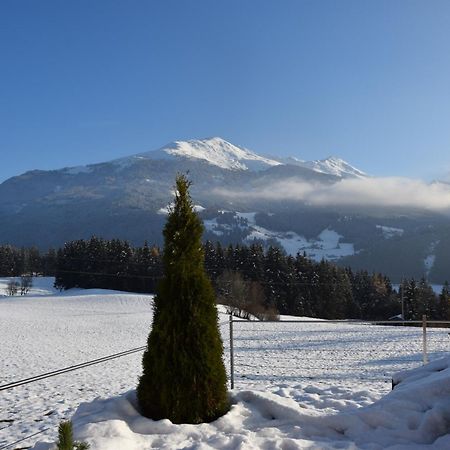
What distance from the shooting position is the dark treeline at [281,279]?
60156 millimetres

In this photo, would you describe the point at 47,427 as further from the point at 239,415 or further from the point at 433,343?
the point at 433,343

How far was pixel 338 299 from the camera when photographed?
200ft

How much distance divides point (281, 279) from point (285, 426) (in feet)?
187

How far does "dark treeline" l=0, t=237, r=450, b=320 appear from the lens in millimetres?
60156

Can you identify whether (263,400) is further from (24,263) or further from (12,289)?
(24,263)

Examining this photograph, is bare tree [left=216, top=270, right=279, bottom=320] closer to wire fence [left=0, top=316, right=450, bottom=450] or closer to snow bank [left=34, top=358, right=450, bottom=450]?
wire fence [left=0, top=316, right=450, bottom=450]

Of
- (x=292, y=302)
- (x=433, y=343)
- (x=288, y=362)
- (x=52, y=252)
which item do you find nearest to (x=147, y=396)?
(x=288, y=362)

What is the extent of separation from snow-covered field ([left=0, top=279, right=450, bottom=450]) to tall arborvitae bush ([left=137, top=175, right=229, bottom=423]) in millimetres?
232

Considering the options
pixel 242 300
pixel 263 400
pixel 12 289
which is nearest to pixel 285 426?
pixel 263 400

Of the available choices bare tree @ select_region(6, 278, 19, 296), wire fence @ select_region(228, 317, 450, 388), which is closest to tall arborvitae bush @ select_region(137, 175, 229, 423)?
wire fence @ select_region(228, 317, 450, 388)

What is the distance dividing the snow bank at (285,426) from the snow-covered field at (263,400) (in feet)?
0.04

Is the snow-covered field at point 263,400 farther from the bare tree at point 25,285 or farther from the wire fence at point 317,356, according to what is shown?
the bare tree at point 25,285

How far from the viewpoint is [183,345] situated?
5.22 meters

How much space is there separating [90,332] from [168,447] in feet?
86.8
